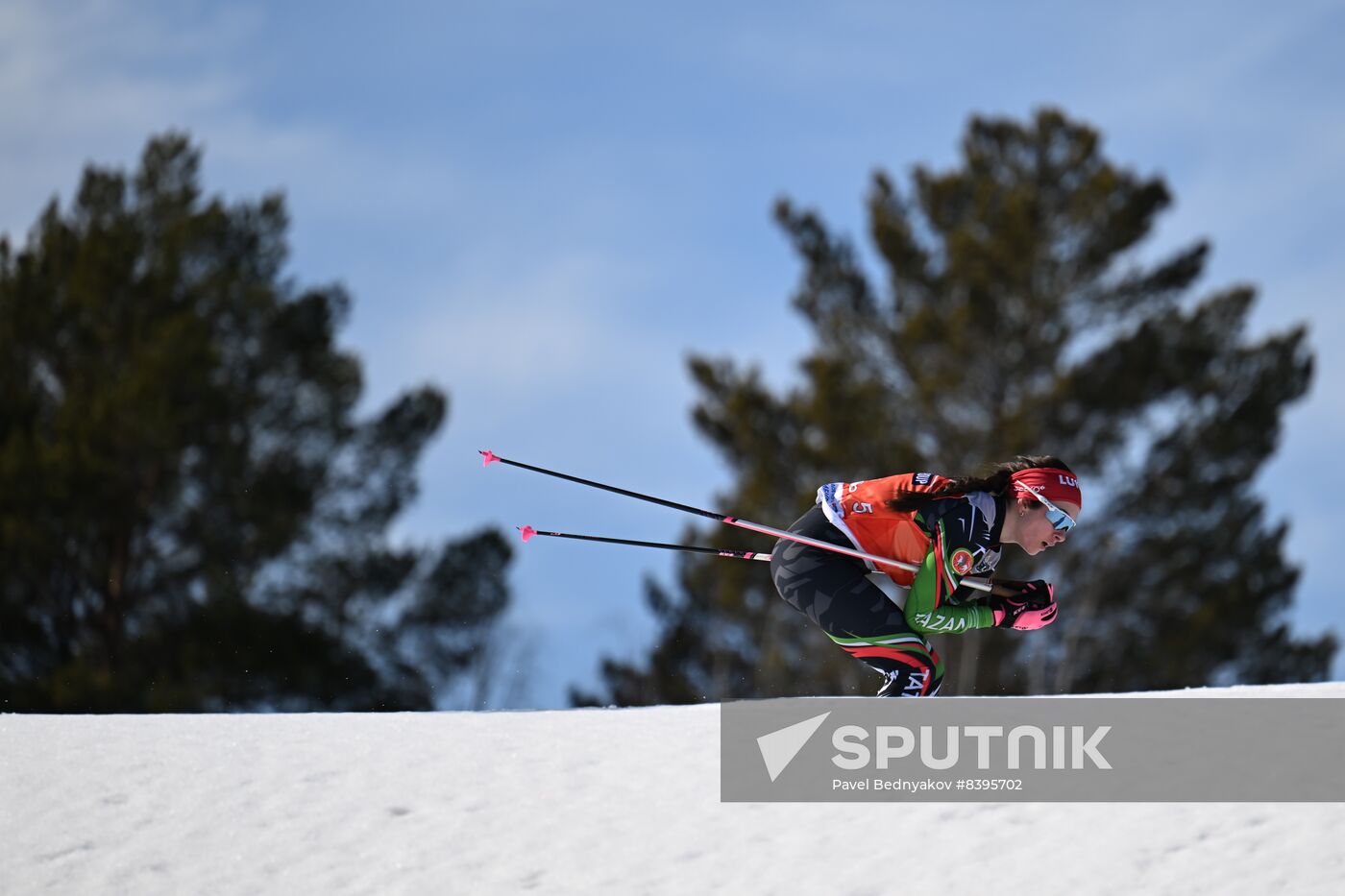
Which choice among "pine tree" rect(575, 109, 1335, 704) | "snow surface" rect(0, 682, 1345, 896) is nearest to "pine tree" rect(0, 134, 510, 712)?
"pine tree" rect(575, 109, 1335, 704)

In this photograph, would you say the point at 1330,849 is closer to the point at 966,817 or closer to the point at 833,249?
the point at 966,817

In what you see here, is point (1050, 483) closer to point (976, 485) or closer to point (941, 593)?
point (976, 485)

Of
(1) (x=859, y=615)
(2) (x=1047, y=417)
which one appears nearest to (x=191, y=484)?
(2) (x=1047, y=417)

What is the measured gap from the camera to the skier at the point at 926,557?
17.2 ft

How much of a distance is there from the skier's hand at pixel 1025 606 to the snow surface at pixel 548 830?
71cm

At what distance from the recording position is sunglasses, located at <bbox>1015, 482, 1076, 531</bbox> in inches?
209

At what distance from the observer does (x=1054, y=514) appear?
210 inches

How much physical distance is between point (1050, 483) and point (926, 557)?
1.72 ft

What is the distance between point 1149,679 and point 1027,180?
7.16 meters

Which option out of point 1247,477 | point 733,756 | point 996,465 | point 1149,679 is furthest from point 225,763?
point 1247,477

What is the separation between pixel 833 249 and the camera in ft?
71.5

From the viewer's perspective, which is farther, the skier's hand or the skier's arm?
the skier's hand
